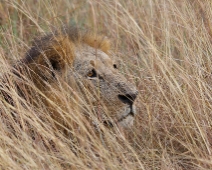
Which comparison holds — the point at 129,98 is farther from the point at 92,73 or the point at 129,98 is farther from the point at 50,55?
the point at 50,55

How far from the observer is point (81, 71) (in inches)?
171

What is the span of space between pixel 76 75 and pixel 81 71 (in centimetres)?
6

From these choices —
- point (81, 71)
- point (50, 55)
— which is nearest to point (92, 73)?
point (81, 71)

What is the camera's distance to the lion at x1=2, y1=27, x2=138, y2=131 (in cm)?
407

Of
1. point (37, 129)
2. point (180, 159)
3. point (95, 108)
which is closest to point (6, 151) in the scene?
point (37, 129)

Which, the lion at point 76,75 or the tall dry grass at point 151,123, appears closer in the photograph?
the tall dry grass at point 151,123

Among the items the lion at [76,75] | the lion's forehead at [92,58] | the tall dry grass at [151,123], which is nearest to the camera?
the tall dry grass at [151,123]

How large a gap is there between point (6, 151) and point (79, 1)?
14.2ft

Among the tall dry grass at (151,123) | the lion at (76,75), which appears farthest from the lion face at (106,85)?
the tall dry grass at (151,123)

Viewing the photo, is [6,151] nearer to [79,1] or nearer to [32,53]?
[32,53]

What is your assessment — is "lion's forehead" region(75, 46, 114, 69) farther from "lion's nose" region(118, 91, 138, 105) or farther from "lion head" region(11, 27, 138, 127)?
"lion's nose" region(118, 91, 138, 105)

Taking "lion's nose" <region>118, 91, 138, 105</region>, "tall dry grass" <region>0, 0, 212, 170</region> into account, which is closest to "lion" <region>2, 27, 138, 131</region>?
"lion's nose" <region>118, 91, 138, 105</region>

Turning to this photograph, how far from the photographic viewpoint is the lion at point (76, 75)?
407 cm

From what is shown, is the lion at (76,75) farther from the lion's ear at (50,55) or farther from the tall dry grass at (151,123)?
the tall dry grass at (151,123)
